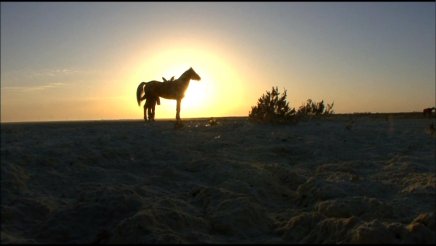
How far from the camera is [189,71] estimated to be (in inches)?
692

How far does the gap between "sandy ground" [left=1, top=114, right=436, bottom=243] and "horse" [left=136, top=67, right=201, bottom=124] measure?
16.5 feet

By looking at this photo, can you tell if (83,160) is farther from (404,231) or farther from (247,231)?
(404,231)

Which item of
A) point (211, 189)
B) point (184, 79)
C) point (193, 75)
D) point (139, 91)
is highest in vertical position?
point (193, 75)

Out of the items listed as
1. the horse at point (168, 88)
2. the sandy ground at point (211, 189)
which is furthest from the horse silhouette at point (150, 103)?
the sandy ground at point (211, 189)

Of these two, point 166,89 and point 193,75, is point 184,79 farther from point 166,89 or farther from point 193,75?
point 166,89

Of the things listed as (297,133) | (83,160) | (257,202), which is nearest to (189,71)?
(297,133)

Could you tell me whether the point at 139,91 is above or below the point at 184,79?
below

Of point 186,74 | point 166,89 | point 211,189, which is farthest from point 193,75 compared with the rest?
point 211,189

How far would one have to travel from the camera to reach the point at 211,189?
781cm

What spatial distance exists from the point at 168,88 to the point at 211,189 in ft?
33.2

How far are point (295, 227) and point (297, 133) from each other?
7.48 meters

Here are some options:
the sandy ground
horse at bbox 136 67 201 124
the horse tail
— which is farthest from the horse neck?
the sandy ground

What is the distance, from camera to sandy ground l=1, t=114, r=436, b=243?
620 cm

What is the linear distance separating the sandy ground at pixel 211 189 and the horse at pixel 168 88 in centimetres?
504
